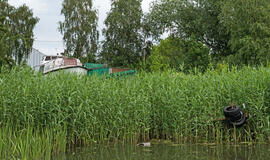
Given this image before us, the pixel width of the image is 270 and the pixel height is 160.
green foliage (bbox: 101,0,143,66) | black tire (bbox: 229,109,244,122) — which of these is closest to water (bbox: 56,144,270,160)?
black tire (bbox: 229,109,244,122)

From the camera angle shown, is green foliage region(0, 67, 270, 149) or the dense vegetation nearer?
the dense vegetation

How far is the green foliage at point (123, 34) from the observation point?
3316 centimetres

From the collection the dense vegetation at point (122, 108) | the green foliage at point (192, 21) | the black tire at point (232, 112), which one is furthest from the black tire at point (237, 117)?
the green foliage at point (192, 21)

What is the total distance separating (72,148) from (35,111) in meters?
1.22

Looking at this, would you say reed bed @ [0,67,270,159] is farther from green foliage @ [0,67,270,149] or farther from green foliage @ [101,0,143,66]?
green foliage @ [101,0,143,66]

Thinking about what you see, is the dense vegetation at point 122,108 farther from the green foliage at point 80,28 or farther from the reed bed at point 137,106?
the green foliage at point 80,28

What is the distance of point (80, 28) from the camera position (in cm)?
3441

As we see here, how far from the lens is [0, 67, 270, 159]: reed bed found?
6641 millimetres

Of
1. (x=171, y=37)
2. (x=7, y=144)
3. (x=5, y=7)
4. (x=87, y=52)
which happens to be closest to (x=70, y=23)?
(x=87, y=52)

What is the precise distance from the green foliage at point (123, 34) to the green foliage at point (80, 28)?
6.07 ft

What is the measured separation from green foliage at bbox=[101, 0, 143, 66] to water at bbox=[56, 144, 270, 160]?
86.7ft

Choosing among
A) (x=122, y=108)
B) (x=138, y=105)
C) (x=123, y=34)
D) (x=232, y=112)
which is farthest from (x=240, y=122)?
(x=123, y=34)

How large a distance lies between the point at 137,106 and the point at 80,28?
1110 inches

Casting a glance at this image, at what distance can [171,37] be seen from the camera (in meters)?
31.1
